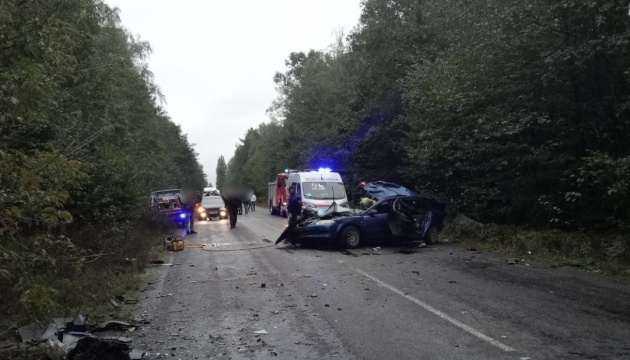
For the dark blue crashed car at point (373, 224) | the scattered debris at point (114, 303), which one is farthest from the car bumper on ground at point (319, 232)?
the scattered debris at point (114, 303)

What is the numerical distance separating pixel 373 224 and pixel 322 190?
30.1 ft

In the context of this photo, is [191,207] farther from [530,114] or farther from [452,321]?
[452,321]

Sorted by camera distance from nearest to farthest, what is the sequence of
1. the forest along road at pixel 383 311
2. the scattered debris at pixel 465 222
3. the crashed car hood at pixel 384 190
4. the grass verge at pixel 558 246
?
1. the forest along road at pixel 383 311
2. the grass verge at pixel 558 246
3. the scattered debris at pixel 465 222
4. the crashed car hood at pixel 384 190

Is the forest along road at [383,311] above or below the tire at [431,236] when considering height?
below

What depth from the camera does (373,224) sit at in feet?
51.6

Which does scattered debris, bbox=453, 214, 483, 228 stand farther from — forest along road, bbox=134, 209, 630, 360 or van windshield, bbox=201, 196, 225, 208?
van windshield, bbox=201, 196, 225, 208

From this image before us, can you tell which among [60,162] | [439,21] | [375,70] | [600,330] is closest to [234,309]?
[60,162]

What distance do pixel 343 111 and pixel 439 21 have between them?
12183 mm

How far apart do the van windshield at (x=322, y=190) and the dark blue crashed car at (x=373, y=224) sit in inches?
309

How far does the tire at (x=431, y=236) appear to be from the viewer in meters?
16.8

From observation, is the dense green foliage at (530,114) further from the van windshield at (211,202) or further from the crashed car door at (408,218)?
the van windshield at (211,202)

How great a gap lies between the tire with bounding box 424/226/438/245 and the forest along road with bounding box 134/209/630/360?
3.65 metres

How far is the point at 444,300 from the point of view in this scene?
8.20m

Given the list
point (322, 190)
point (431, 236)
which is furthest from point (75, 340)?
point (322, 190)
